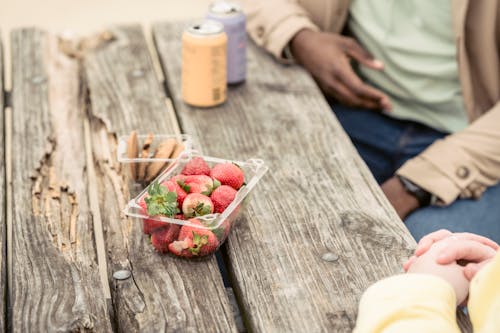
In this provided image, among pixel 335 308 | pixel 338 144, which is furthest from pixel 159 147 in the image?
pixel 335 308

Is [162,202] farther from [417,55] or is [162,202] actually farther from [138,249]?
[417,55]

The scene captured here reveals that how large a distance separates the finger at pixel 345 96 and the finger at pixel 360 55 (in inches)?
3.1

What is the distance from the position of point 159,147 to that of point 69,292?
1.21 ft

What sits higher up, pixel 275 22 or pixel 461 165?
pixel 275 22

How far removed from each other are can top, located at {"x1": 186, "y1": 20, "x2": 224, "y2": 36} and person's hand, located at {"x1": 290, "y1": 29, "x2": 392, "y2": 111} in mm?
366

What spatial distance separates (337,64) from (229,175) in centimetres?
77

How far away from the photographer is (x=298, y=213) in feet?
4.42

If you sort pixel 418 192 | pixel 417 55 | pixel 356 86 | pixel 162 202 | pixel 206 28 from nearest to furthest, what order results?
pixel 162 202 → pixel 206 28 → pixel 418 192 → pixel 356 86 → pixel 417 55

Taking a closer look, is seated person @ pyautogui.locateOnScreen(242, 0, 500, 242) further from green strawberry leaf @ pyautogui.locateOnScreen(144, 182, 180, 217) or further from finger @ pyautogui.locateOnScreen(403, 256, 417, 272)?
green strawberry leaf @ pyautogui.locateOnScreen(144, 182, 180, 217)

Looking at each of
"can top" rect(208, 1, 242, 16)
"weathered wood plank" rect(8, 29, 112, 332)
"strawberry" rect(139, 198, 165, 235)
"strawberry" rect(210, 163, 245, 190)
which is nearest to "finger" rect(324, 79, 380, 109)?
"can top" rect(208, 1, 242, 16)

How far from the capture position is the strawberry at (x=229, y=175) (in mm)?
1267

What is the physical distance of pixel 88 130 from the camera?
1671 millimetres

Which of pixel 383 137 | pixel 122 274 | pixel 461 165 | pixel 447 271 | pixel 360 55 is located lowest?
pixel 383 137

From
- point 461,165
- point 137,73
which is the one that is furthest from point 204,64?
point 461,165
